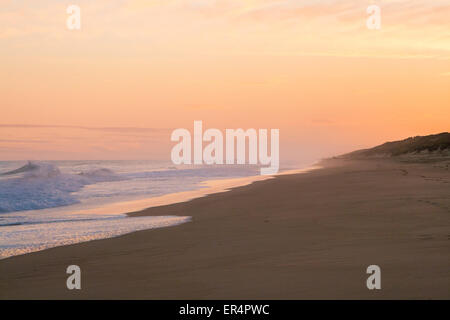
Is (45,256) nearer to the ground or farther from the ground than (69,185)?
nearer to the ground

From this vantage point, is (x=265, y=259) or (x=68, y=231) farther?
(x=68, y=231)

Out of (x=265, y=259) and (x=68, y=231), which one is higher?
(x=68, y=231)

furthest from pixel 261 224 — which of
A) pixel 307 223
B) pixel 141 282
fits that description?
pixel 141 282

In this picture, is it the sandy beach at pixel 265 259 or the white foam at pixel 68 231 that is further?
the white foam at pixel 68 231

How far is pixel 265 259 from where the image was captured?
680 centimetres

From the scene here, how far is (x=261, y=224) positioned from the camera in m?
10.6

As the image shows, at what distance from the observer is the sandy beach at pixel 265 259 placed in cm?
526

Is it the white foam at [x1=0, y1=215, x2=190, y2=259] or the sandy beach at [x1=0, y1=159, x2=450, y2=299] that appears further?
the white foam at [x1=0, y1=215, x2=190, y2=259]

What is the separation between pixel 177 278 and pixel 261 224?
15.7ft

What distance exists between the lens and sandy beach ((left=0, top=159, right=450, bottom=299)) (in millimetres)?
5262
